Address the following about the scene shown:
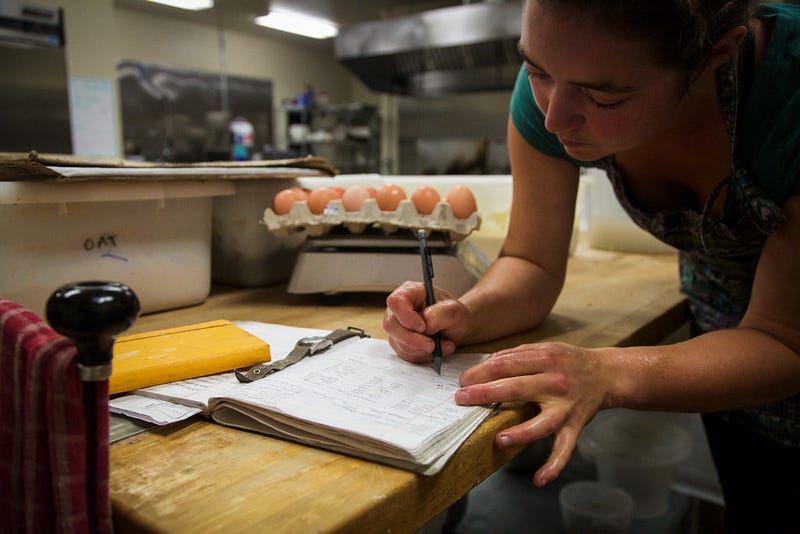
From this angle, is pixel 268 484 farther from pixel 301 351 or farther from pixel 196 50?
pixel 196 50


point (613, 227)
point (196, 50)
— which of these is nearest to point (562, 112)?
point (613, 227)

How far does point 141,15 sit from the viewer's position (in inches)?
246

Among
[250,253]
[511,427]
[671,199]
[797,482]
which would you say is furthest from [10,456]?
[797,482]

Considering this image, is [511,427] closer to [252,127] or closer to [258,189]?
[258,189]

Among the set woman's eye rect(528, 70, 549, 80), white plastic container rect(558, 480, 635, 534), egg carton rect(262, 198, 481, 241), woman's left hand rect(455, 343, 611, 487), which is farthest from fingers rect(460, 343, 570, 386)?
white plastic container rect(558, 480, 635, 534)

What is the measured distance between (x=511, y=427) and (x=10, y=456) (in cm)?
44

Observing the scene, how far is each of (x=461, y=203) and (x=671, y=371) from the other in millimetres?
489

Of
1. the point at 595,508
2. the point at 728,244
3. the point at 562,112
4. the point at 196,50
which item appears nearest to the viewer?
the point at 562,112

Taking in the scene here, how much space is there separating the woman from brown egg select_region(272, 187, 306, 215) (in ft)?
1.34

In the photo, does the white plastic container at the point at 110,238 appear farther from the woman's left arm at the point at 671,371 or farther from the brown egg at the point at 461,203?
the woman's left arm at the point at 671,371

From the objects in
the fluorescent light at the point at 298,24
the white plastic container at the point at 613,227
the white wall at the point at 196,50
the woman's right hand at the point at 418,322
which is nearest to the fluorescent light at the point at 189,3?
the white wall at the point at 196,50

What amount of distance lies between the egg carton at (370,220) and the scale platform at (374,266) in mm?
27

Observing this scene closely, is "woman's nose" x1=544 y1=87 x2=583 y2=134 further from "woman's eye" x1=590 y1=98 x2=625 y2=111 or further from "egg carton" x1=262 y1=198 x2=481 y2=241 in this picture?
"egg carton" x1=262 y1=198 x2=481 y2=241

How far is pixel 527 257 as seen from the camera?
1.01 metres
